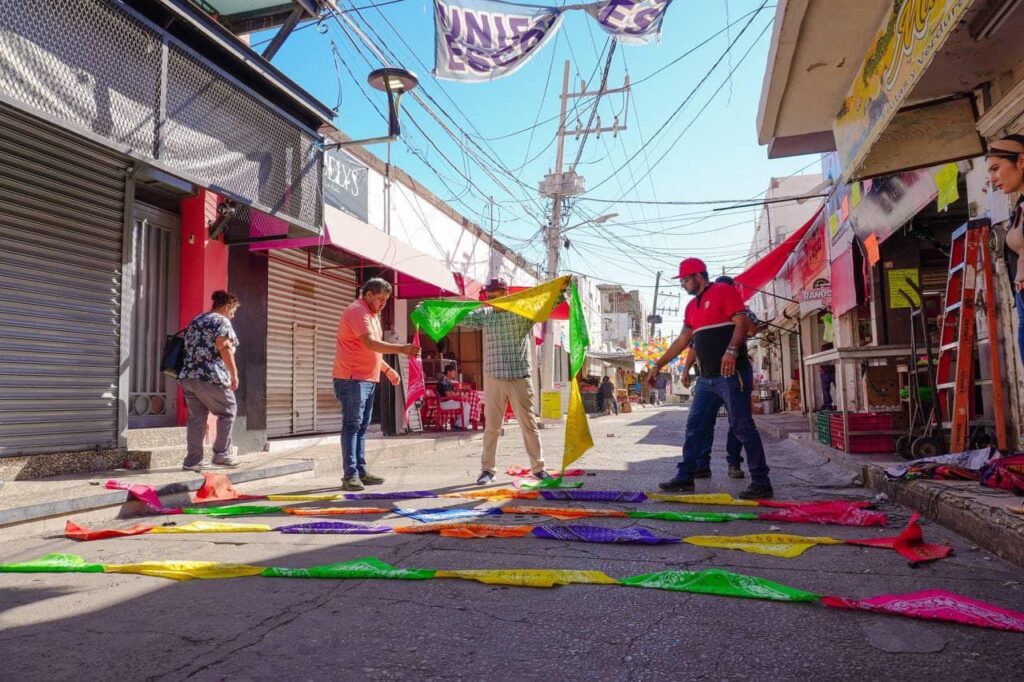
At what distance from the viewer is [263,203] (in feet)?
25.0

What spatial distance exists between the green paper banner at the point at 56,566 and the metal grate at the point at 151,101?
3436 mm

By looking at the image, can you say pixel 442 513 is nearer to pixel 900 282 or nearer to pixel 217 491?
pixel 217 491

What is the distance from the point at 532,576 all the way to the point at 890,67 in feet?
13.5

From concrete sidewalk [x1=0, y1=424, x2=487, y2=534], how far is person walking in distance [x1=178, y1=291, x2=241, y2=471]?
1.21 feet

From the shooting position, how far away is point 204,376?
620 cm

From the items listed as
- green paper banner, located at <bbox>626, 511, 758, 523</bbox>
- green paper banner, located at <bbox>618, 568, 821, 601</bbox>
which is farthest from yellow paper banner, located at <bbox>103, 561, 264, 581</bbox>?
green paper banner, located at <bbox>626, 511, 758, 523</bbox>

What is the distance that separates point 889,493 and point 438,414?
29.7 feet

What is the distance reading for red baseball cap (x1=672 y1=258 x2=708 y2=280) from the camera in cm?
561

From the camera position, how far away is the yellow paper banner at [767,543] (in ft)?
10.6

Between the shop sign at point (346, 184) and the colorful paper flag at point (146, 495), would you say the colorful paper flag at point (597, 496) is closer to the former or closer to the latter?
the colorful paper flag at point (146, 495)

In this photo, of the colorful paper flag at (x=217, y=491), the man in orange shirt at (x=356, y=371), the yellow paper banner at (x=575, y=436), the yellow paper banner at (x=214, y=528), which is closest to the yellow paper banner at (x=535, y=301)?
the yellow paper banner at (x=575, y=436)

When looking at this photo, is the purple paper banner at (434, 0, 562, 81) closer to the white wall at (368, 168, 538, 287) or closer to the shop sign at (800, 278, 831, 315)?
the white wall at (368, 168, 538, 287)

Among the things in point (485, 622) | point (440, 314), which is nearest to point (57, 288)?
point (440, 314)

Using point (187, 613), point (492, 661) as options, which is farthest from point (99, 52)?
point (492, 661)
